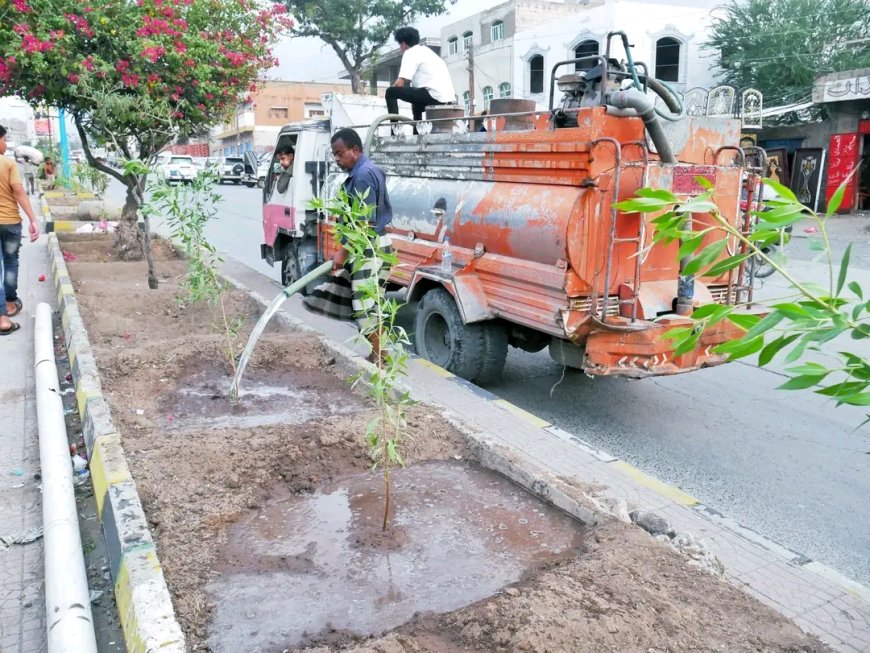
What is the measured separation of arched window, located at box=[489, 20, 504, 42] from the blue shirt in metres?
28.8

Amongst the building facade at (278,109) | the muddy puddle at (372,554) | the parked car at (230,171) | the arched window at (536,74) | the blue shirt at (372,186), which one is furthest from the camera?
the building facade at (278,109)

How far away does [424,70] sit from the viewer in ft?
26.6

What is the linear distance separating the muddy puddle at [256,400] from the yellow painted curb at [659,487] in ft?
5.97

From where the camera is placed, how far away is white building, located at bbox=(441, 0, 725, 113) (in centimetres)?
2572

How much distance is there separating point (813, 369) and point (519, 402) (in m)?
4.56

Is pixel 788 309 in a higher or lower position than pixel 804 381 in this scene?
higher

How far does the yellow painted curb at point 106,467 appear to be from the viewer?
3.44 m

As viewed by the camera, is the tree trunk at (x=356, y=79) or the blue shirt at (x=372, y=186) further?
the tree trunk at (x=356, y=79)

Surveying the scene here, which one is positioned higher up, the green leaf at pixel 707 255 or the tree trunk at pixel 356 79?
the tree trunk at pixel 356 79

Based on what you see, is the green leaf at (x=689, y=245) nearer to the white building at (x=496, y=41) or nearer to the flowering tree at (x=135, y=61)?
the flowering tree at (x=135, y=61)

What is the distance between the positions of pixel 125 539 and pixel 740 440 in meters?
4.16

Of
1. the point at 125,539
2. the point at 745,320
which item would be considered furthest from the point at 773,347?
the point at 125,539

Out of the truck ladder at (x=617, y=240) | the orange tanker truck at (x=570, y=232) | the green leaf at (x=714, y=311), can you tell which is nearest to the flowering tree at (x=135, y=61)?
the orange tanker truck at (x=570, y=232)

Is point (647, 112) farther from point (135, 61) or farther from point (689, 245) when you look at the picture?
point (135, 61)
